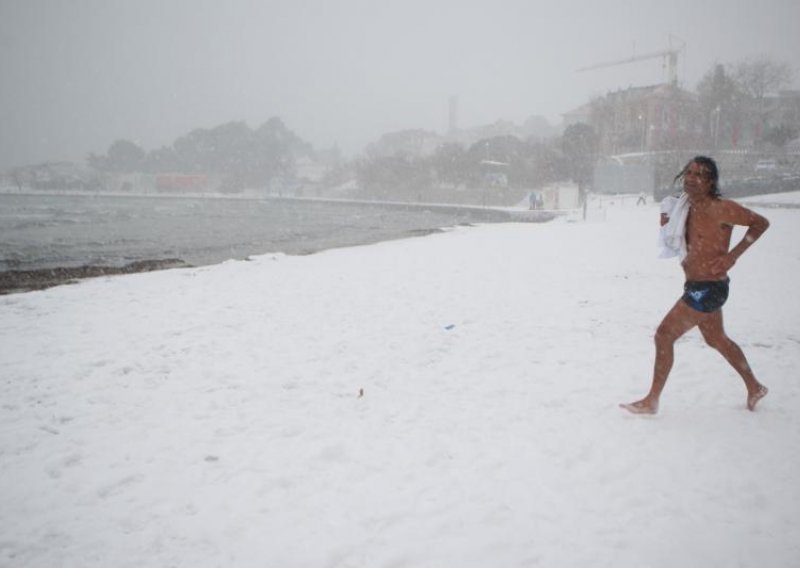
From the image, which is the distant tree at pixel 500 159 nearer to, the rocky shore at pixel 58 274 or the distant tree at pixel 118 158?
the rocky shore at pixel 58 274

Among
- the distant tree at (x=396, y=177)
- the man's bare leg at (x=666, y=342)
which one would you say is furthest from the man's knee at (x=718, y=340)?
the distant tree at (x=396, y=177)

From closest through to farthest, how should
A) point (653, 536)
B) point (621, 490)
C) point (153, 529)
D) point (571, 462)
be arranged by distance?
point (653, 536) < point (153, 529) < point (621, 490) < point (571, 462)

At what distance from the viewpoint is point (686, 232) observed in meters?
3.81

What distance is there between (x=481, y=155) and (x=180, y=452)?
82654mm

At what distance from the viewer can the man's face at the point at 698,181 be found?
3.59m

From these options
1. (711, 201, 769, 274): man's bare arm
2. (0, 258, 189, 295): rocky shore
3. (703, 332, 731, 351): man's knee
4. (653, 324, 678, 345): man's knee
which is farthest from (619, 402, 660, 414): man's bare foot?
(0, 258, 189, 295): rocky shore

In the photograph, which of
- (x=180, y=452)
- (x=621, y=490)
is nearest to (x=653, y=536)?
(x=621, y=490)

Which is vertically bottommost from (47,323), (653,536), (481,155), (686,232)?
(653,536)

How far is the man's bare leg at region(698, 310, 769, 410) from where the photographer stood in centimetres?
366

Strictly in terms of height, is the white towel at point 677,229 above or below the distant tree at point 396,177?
below

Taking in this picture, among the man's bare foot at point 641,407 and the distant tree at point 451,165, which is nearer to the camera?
the man's bare foot at point 641,407

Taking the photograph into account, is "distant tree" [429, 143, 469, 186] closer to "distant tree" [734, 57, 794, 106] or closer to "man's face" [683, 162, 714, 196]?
"distant tree" [734, 57, 794, 106]

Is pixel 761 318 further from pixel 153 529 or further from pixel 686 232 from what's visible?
pixel 153 529

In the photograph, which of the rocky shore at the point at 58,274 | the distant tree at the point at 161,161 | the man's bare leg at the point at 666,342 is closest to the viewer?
the man's bare leg at the point at 666,342
